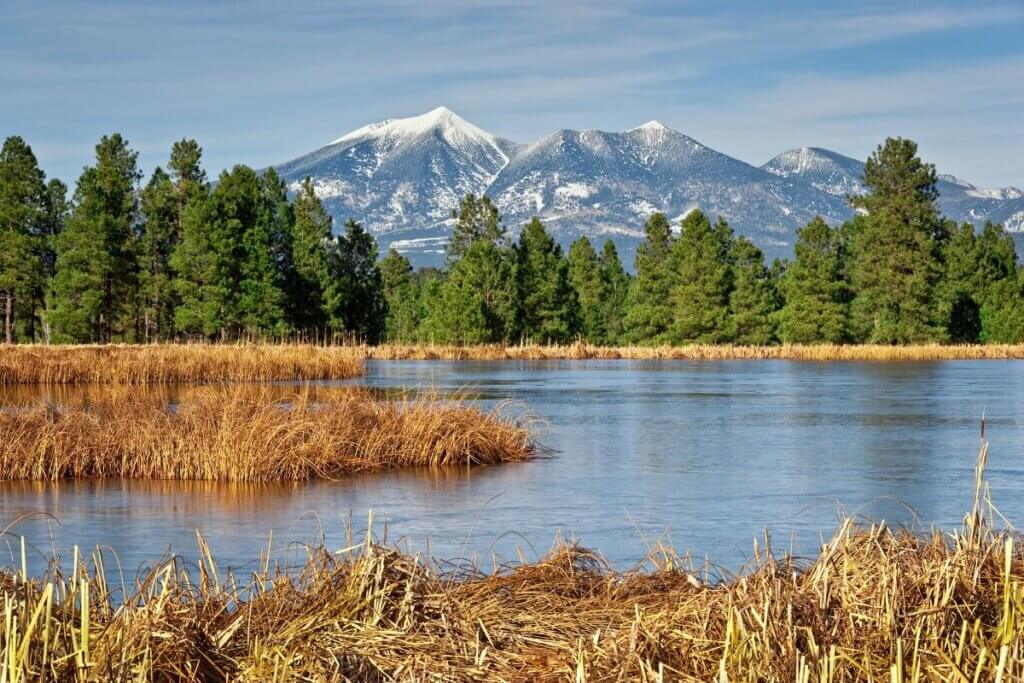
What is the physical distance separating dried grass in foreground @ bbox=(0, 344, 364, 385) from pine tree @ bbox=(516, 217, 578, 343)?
3188 centimetres

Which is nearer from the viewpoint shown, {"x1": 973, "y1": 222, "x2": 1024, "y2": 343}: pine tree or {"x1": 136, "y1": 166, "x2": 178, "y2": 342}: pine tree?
{"x1": 136, "y1": 166, "x2": 178, "y2": 342}: pine tree

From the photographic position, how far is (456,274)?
224 feet

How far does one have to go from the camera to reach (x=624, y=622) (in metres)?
6.46

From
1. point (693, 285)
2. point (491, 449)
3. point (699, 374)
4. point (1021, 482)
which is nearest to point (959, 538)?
point (1021, 482)

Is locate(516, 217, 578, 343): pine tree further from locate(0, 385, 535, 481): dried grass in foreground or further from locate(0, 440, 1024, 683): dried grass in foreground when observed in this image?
locate(0, 440, 1024, 683): dried grass in foreground

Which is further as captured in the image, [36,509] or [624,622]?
[36,509]

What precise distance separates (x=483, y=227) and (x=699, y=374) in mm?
34963

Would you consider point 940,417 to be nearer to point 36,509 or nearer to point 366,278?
point 36,509

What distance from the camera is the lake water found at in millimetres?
10586

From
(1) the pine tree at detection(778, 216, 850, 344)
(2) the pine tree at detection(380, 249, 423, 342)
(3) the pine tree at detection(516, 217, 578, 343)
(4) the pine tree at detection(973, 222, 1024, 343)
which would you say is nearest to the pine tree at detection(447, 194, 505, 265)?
(3) the pine tree at detection(516, 217, 578, 343)

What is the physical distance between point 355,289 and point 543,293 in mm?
15697

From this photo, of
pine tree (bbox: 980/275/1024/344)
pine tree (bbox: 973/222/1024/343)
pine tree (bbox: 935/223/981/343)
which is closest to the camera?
pine tree (bbox: 980/275/1024/344)

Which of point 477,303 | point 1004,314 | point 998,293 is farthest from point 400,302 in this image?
point 1004,314

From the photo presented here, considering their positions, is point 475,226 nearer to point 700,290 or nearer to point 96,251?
point 700,290
